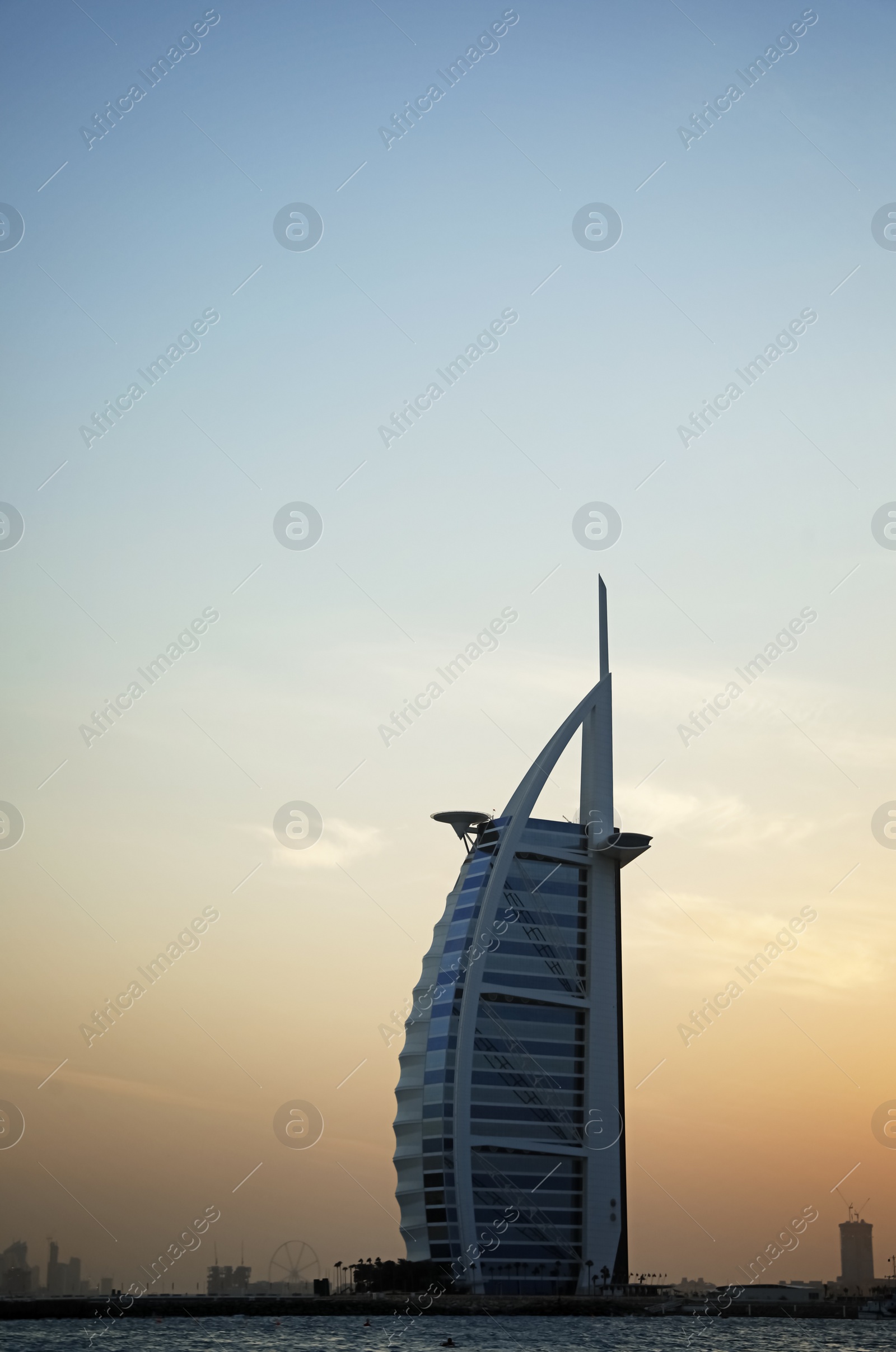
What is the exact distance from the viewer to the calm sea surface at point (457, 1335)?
9194 centimetres

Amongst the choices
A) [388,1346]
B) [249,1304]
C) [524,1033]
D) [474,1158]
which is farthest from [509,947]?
[388,1346]

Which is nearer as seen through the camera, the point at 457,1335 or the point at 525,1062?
the point at 457,1335

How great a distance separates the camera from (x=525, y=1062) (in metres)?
136

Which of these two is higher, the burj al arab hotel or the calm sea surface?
the burj al arab hotel

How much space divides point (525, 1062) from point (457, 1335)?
124 feet

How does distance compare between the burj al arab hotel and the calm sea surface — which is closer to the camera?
the calm sea surface

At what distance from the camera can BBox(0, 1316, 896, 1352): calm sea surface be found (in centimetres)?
9194

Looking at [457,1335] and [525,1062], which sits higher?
[525,1062]

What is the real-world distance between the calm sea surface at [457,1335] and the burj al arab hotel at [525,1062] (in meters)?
9.74

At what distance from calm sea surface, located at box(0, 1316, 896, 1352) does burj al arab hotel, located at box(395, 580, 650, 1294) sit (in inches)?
383

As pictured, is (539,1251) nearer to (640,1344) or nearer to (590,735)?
(640,1344)

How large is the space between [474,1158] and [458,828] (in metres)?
32.8

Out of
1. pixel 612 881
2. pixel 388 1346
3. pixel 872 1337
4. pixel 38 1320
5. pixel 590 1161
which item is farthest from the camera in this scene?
pixel 612 881

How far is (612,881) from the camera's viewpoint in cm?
14625
